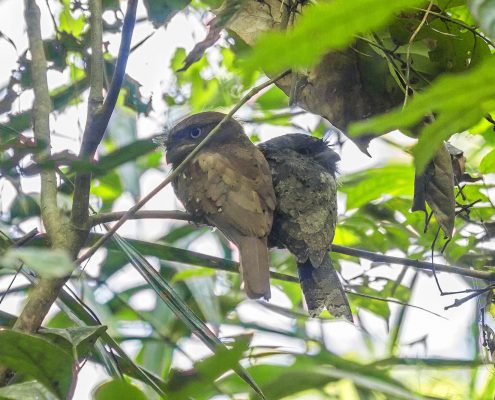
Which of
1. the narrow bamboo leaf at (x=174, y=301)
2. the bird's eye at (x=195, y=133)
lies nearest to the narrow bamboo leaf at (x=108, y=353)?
the narrow bamboo leaf at (x=174, y=301)

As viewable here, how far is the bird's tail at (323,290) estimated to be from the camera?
9.18ft

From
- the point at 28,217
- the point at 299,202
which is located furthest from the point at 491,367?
the point at 28,217

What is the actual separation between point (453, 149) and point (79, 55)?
156 cm

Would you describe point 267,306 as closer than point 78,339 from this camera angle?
No

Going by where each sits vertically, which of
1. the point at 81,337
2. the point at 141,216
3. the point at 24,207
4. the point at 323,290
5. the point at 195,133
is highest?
the point at 195,133

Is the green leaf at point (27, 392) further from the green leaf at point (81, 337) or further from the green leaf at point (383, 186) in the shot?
the green leaf at point (383, 186)

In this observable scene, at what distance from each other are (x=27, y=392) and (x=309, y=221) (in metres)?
2.16

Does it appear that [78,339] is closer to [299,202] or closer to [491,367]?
[491,367]

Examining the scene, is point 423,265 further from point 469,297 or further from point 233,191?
point 233,191

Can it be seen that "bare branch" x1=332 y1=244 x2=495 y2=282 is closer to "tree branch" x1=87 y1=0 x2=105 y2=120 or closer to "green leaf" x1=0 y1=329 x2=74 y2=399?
"tree branch" x1=87 y1=0 x2=105 y2=120

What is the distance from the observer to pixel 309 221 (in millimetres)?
3010

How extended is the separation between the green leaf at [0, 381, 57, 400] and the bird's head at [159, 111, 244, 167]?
252 centimetres

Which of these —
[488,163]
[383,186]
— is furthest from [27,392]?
[383,186]

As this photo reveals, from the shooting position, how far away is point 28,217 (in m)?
2.55
